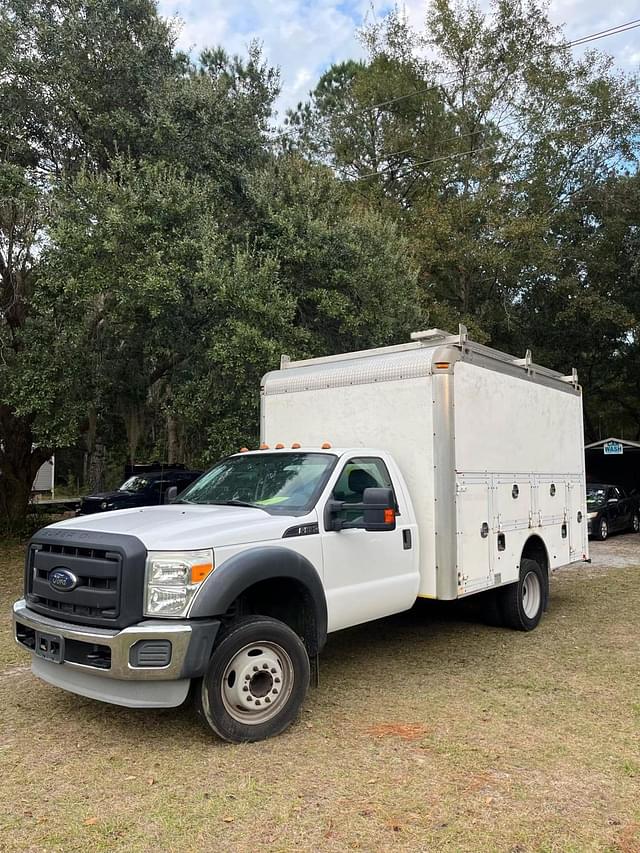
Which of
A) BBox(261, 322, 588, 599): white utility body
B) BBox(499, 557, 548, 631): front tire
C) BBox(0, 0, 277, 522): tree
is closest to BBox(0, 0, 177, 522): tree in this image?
BBox(0, 0, 277, 522): tree

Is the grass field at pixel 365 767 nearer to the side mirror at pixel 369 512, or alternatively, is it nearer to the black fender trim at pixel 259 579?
the black fender trim at pixel 259 579

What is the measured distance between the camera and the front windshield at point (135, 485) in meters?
18.0

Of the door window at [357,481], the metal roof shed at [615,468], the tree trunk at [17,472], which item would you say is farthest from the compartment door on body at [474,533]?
the metal roof shed at [615,468]

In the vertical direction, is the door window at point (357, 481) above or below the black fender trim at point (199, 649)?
above

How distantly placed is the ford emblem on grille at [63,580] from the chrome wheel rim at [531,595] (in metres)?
4.81

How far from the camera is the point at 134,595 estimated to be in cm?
415

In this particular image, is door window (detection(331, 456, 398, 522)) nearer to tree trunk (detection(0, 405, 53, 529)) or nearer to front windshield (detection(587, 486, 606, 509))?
tree trunk (detection(0, 405, 53, 529))

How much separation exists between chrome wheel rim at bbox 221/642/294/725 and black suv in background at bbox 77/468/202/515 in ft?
39.2

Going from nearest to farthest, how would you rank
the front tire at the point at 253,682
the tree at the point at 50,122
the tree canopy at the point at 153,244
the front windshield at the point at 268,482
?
1. the front tire at the point at 253,682
2. the front windshield at the point at 268,482
3. the tree canopy at the point at 153,244
4. the tree at the point at 50,122

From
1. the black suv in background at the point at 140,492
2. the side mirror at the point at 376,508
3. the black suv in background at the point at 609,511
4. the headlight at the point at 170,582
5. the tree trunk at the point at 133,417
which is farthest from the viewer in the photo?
the black suv in background at the point at 609,511

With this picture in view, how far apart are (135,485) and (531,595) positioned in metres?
12.8

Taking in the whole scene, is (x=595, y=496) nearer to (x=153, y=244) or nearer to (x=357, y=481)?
(x=153, y=244)

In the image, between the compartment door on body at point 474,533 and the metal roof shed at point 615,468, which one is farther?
the metal roof shed at point 615,468

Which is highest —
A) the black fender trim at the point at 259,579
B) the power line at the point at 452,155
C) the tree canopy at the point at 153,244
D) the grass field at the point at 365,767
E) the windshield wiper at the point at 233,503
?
the power line at the point at 452,155
